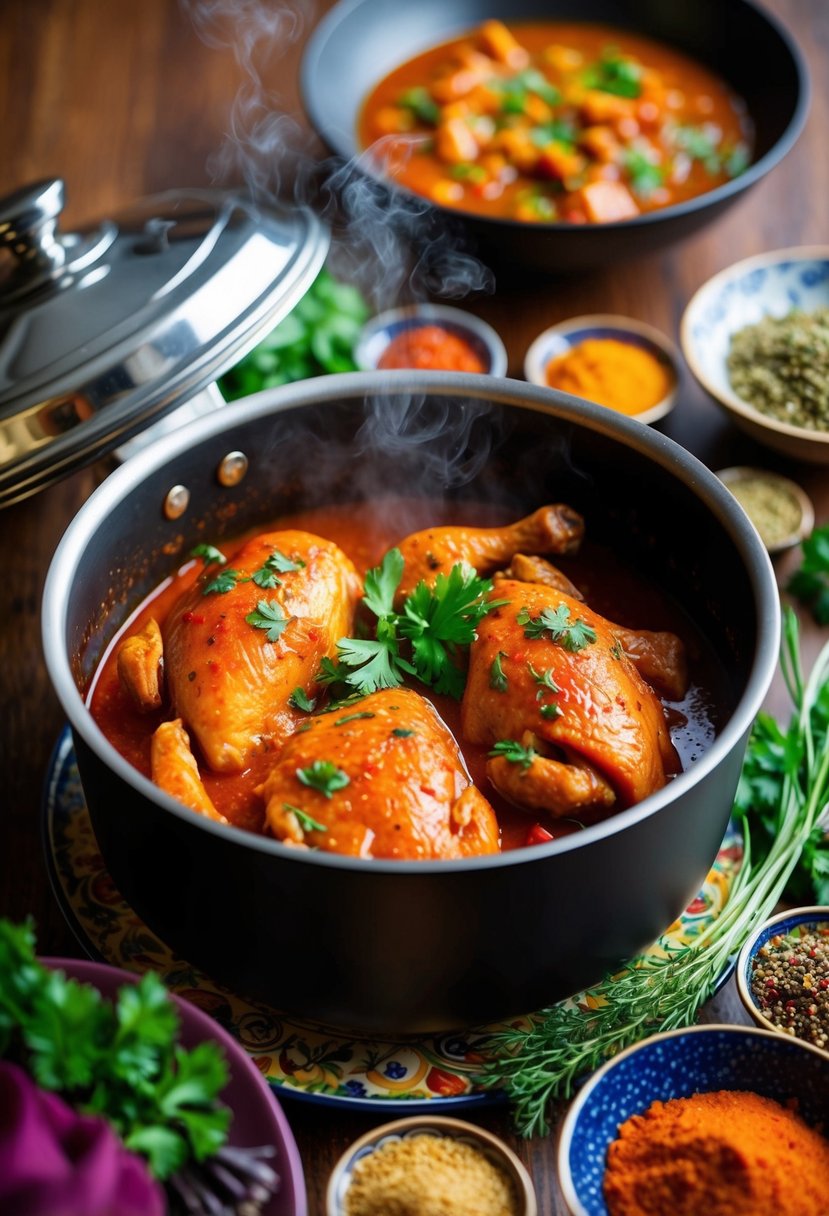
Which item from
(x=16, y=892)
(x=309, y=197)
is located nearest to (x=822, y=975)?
(x=16, y=892)

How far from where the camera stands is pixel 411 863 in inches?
69.7

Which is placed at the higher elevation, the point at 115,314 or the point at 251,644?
the point at 115,314

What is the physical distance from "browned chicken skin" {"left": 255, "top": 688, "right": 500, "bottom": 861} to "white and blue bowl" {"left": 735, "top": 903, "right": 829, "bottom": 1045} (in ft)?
1.65

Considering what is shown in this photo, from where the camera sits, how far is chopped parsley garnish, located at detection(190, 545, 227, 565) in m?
2.71

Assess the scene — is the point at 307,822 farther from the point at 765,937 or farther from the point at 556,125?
the point at 556,125

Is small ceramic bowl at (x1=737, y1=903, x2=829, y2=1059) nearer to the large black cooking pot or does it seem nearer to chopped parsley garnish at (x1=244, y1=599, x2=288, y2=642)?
the large black cooking pot

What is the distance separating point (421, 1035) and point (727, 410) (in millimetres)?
1937

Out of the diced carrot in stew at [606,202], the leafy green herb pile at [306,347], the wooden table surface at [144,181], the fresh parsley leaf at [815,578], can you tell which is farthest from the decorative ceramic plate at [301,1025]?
the diced carrot in stew at [606,202]

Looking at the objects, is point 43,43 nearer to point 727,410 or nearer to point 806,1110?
point 727,410

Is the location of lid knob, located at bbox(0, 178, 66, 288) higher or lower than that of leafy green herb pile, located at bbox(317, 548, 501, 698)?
higher

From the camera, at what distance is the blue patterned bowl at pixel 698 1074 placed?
2.02 meters

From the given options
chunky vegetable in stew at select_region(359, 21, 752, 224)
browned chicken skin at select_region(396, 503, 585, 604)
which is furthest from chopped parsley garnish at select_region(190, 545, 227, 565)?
chunky vegetable in stew at select_region(359, 21, 752, 224)

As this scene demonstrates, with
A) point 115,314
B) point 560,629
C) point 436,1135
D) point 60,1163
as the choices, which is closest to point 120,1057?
point 60,1163

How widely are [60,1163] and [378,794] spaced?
0.72 meters
